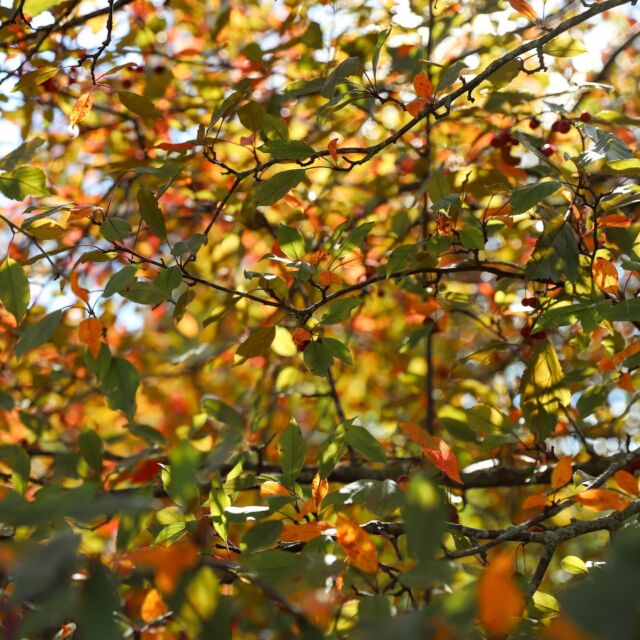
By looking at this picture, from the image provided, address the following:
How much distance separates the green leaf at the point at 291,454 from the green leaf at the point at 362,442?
0.25 ft

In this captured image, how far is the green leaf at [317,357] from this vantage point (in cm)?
122

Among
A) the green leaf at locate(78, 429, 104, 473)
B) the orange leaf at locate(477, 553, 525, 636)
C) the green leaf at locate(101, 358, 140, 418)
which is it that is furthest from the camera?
the green leaf at locate(78, 429, 104, 473)

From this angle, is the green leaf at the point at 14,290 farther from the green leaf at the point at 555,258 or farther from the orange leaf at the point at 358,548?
the green leaf at the point at 555,258

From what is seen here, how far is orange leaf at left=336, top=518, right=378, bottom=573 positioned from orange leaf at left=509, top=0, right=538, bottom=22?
3.39ft

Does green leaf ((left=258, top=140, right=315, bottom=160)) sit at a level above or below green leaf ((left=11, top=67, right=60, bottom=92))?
below

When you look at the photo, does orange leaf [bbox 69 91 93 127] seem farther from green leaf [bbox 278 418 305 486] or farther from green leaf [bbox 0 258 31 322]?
green leaf [bbox 278 418 305 486]

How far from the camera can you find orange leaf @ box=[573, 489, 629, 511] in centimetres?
96

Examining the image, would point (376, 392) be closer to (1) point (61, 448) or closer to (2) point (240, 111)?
(1) point (61, 448)

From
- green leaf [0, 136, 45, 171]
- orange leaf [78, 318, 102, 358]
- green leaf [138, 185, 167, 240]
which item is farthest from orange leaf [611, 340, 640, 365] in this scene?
green leaf [0, 136, 45, 171]

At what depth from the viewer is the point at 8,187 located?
1.31 metres

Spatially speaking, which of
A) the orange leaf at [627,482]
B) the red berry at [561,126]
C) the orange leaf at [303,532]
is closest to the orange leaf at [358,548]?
the orange leaf at [303,532]

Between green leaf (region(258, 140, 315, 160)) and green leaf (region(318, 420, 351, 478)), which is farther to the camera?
green leaf (region(258, 140, 315, 160))

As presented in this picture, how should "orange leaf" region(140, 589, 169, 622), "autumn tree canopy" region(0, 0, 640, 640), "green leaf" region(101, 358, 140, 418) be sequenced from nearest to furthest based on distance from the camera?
"autumn tree canopy" region(0, 0, 640, 640) < "orange leaf" region(140, 589, 169, 622) < "green leaf" region(101, 358, 140, 418)

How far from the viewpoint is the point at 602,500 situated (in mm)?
968
